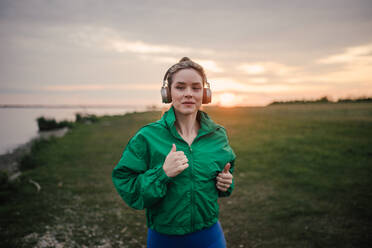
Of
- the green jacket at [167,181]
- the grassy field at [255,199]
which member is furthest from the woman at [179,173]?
the grassy field at [255,199]

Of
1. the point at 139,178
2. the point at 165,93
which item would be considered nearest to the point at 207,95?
the point at 165,93

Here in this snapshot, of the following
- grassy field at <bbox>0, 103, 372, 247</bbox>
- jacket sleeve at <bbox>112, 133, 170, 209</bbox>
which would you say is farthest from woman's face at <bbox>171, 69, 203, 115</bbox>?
grassy field at <bbox>0, 103, 372, 247</bbox>

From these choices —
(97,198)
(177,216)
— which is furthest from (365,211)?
(97,198)

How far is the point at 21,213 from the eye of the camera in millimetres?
5340

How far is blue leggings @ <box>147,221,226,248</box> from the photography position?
2.04 metres

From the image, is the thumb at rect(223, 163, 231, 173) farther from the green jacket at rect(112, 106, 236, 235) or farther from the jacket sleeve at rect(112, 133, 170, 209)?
the jacket sleeve at rect(112, 133, 170, 209)

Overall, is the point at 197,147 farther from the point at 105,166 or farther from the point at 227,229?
the point at 105,166

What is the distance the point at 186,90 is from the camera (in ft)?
6.88

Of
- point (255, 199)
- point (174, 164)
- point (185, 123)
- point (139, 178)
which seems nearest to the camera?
point (174, 164)

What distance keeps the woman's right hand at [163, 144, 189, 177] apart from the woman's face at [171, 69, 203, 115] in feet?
1.49

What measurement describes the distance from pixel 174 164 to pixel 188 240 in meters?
0.72

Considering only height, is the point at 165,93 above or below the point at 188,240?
above

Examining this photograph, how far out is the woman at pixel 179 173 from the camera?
1884 mm

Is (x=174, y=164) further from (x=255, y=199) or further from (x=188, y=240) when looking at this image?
(x=255, y=199)
